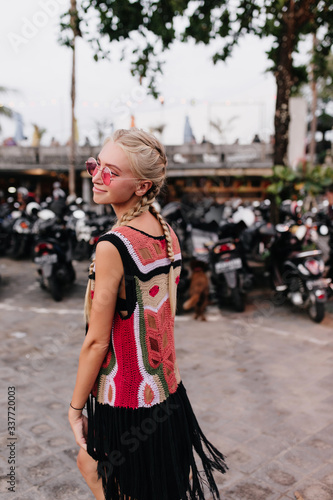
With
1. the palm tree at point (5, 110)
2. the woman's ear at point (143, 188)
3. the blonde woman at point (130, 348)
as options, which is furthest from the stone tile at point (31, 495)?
the palm tree at point (5, 110)

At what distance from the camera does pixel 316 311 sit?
5.79m

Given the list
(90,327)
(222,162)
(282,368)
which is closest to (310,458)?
(282,368)

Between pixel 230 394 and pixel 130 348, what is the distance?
2486mm

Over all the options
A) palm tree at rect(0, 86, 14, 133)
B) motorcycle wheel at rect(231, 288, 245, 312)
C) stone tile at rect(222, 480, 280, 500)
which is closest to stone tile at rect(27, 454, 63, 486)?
stone tile at rect(222, 480, 280, 500)

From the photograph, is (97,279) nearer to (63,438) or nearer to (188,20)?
(63,438)

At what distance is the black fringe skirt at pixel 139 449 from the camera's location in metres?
1.65

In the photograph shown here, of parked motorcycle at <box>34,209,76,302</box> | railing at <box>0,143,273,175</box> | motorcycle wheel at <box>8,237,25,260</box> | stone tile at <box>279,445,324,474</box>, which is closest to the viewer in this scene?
stone tile at <box>279,445,324,474</box>

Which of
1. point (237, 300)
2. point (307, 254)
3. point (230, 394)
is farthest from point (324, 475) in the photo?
point (237, 300)

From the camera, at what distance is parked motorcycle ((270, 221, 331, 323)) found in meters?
5.71

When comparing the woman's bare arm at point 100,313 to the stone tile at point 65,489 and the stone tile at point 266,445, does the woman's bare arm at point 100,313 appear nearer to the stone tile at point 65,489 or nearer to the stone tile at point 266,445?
the stone tile at point 65,489

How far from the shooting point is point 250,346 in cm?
509

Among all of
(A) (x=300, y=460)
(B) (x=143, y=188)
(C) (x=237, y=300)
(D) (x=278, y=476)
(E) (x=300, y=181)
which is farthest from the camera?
(E) (x=300, y=181)

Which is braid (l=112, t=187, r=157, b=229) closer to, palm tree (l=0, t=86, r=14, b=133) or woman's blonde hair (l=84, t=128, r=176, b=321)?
woman's blonde hair (l=84, t=128, r=176, b=321)

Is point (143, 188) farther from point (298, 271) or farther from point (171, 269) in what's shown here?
point (298, 271)
